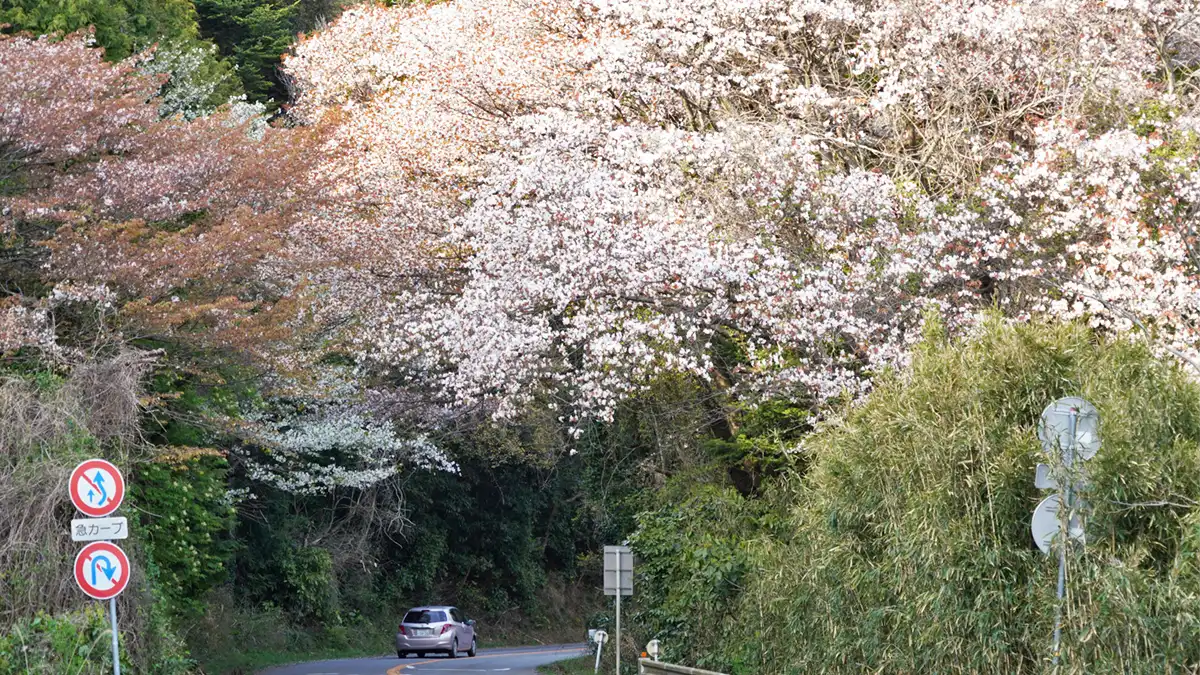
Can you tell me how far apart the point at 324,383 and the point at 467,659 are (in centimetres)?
1031

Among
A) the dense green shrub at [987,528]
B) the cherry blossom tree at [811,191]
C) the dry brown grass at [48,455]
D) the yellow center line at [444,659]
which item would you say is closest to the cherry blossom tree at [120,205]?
the dry brown grass at [48,455]

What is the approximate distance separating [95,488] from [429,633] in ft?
73.3

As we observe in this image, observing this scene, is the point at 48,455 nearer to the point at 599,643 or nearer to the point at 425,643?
the point at 599,643

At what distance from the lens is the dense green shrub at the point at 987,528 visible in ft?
34.6

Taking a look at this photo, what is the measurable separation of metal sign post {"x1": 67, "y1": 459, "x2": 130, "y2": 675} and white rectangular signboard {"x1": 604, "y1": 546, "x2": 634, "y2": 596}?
10.1 m

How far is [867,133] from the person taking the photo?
2023 cm

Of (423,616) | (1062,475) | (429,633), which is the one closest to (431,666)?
(429,633)

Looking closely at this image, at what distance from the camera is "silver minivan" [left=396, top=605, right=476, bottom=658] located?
33.6 m

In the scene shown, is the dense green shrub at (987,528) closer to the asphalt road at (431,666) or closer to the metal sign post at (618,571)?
the metal sign post at (618,571)

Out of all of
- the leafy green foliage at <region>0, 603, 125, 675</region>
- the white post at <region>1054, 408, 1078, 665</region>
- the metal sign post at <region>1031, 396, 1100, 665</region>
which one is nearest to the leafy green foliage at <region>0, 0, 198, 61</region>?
the leafy green foliage at <region>0, 603, 125, 675</region>

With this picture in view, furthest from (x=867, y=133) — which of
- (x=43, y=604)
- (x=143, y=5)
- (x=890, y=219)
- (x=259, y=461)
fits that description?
(x=143, y=5)

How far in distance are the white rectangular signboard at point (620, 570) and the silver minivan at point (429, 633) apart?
13.2m

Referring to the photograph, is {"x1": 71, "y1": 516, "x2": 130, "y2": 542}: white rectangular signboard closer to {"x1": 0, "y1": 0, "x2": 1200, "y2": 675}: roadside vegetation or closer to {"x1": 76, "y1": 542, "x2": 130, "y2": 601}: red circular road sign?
{"x1": 76, "y1": 542, "x2": 130, "y2": 601}: red circular road sign

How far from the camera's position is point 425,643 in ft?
110
